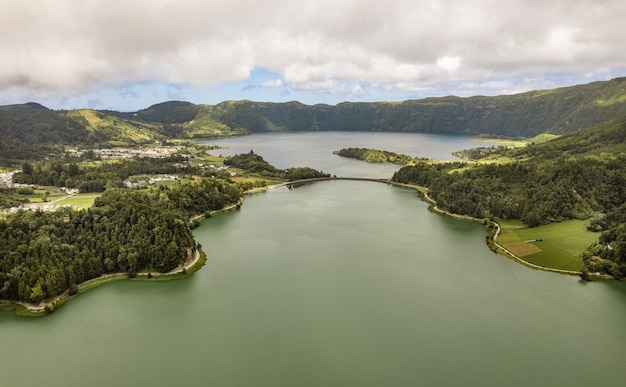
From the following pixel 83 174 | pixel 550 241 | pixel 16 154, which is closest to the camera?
pixel 550 241

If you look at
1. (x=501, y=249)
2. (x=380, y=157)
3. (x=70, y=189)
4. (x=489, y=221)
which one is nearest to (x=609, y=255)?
(x=501, y=249)

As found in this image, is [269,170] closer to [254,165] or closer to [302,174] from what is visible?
[254,165]

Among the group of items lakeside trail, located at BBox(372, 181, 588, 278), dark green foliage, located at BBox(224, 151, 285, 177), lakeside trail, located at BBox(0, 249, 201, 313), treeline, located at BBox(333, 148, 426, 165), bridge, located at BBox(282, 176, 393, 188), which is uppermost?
dark green foliage, located at BBox(224, 151, 285, 177)

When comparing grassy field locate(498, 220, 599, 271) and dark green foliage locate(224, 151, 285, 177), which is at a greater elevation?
dark green foliage locate(224, 151, 285, 177)

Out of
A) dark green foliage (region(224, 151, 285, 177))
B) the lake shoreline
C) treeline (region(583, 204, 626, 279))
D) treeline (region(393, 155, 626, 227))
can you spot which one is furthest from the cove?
dark green foliage (region(224, 151, 285, 177))

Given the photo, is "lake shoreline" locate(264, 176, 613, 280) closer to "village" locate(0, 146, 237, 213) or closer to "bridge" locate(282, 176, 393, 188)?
"bridge" locate(282, 176, 393, 188)

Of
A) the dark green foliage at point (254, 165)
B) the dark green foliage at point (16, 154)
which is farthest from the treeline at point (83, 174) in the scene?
the dark green foliage at point (16, 154)
